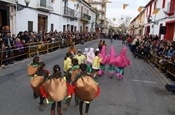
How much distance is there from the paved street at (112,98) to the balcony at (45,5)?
1324 cm

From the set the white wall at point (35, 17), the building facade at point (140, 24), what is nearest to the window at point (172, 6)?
the white wall at point (35, 17)

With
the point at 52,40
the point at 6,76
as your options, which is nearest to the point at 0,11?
the point at 52,40

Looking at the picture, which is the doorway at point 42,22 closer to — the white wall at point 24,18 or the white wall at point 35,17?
the white wall at point 35,17

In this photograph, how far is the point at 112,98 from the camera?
7.39m

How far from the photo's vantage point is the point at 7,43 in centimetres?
1228

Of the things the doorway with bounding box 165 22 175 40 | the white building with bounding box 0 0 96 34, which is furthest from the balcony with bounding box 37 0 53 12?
the doorway with bounding box 165 22 175 40

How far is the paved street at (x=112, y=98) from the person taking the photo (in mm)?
6156

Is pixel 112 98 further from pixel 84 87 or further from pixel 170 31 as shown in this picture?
pixel 170 31

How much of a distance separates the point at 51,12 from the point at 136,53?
11543mm

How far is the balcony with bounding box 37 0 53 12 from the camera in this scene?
22663mm

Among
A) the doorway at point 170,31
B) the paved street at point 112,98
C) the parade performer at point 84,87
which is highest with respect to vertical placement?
the doorway at point 170,31

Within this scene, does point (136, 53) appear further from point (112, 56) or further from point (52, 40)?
point (112, 56)

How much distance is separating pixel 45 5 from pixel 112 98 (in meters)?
18.3

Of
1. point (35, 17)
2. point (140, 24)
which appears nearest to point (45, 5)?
point (35, 17)
